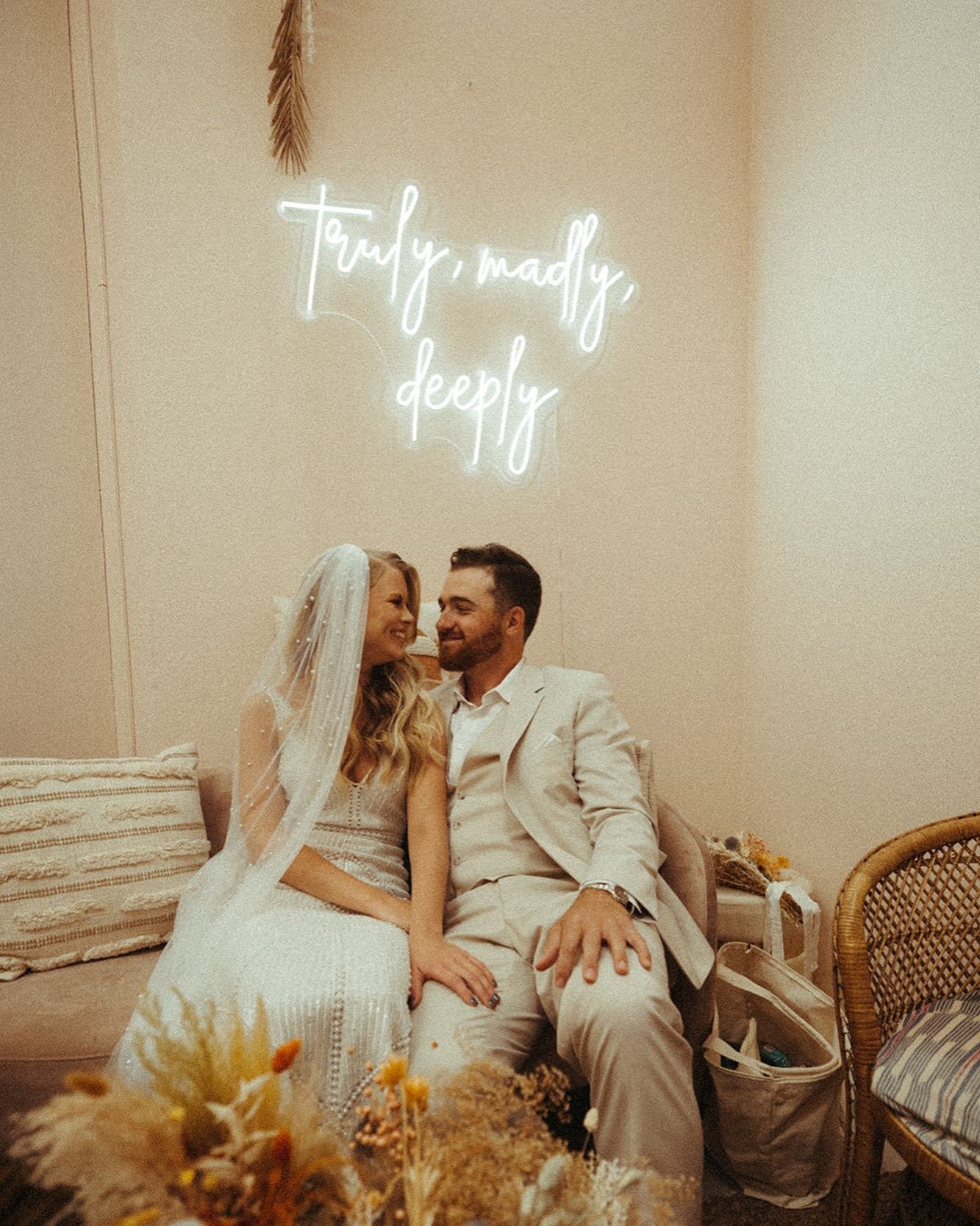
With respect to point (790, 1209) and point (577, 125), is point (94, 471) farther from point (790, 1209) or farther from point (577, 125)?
point (790, 1209)

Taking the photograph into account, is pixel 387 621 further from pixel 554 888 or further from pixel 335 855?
pixel 554 888

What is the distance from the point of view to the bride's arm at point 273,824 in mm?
1749

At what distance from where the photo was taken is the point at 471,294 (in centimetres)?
290

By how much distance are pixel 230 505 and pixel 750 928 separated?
7.05ft

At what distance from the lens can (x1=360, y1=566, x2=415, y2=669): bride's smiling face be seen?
1.96 m

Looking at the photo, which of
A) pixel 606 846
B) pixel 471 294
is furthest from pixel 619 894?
pixel 471 294

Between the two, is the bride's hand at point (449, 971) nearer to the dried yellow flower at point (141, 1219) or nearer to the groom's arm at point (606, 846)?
the groom's arm at point (606, 846)

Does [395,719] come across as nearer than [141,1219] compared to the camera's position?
No

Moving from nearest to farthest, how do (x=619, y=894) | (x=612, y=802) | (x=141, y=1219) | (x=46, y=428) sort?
1. (x=141, y=1219)
2. (x=619, y=894)
3. (x=612, y=802)
4. (x=46, y=428)

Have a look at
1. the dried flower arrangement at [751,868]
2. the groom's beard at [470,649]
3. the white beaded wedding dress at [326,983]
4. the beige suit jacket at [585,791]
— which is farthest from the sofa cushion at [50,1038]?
the dried flower arrangement at [751,868]

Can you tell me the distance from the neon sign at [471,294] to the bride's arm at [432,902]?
4.25ft

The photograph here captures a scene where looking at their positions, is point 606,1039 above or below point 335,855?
below

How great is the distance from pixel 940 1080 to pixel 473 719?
48.8 inches

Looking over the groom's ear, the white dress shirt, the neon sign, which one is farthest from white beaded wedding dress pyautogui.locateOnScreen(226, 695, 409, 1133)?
the neon sign
